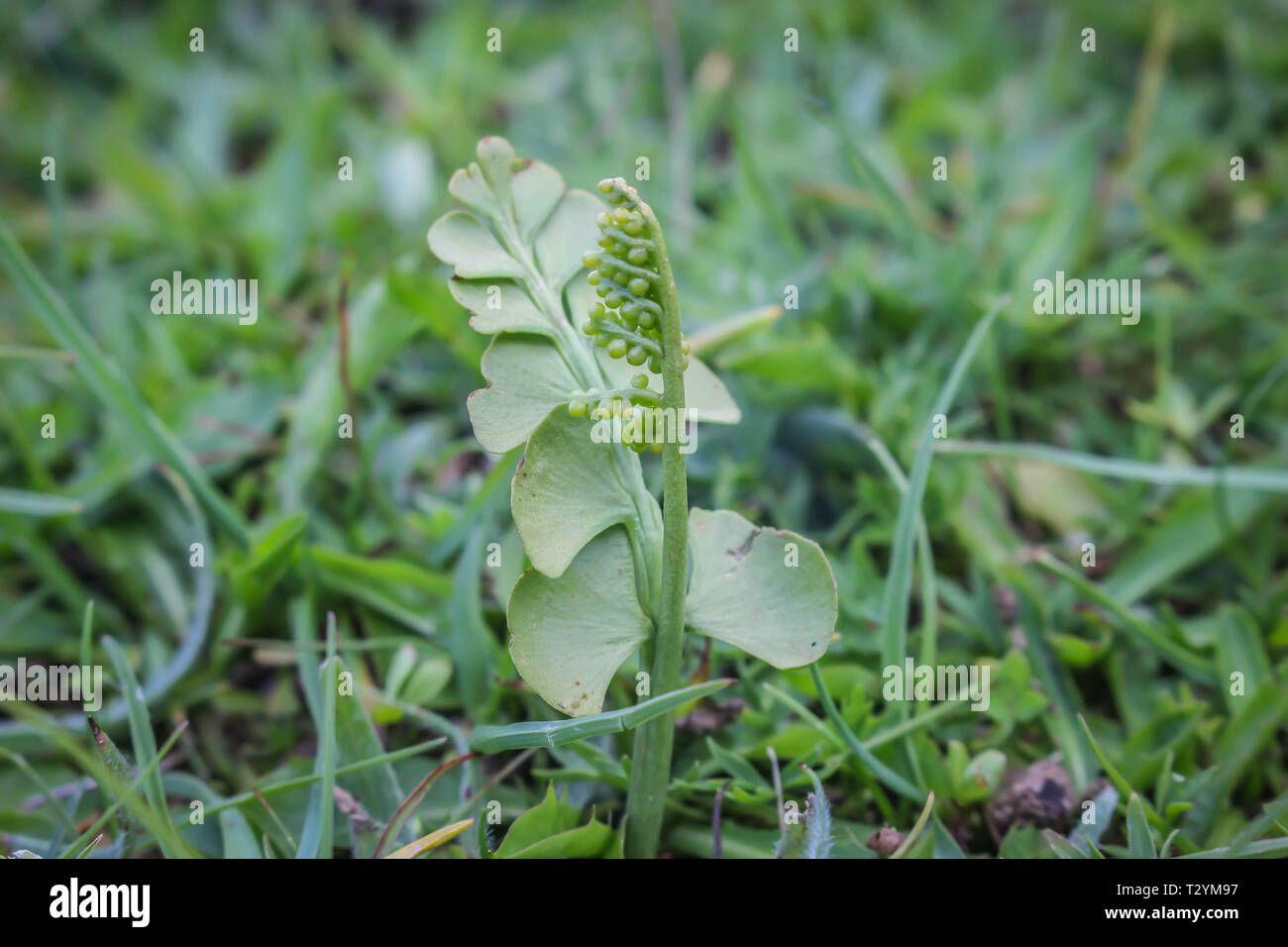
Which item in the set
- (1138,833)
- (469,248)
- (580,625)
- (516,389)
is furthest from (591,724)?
(1138,833)

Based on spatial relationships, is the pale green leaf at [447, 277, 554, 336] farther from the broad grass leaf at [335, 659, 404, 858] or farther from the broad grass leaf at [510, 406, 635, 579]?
the broad grass leaf at [335, 659, 404, 858]

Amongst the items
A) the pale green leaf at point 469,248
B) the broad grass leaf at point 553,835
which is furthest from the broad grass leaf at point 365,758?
the pale green leaf at point 469,248

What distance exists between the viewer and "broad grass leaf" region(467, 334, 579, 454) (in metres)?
0.90

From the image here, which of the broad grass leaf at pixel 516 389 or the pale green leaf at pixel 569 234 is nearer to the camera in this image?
the broad grass leaf at pixel 516 389

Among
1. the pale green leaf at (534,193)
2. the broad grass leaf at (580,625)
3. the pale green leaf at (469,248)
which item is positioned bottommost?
the broad grass leaf at (580,625)

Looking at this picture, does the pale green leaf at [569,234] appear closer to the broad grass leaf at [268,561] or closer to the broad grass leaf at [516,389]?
the broad grass leaf at [516,389]

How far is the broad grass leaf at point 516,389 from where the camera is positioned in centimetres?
90

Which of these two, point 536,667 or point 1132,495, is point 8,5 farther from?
point 1132,495

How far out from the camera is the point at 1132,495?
148cm

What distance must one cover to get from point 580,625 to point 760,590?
0.19m

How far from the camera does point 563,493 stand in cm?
91
